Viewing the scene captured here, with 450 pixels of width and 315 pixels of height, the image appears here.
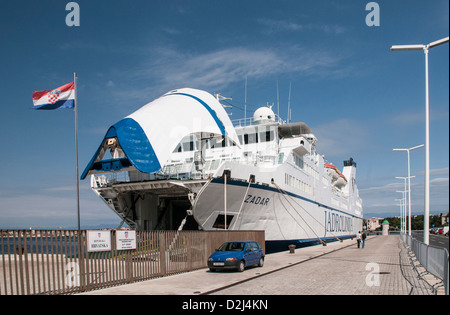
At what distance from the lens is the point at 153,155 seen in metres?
20.0

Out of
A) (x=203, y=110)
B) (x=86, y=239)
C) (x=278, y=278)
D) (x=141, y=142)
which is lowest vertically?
(x=278, y=278)

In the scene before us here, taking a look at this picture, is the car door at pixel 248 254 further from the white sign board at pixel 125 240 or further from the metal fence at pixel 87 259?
the white sign board at pixel 125 240

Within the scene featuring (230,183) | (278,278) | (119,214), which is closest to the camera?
(278,278)

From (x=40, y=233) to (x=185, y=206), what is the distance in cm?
1968

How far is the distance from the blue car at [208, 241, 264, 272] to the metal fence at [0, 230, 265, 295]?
132cm

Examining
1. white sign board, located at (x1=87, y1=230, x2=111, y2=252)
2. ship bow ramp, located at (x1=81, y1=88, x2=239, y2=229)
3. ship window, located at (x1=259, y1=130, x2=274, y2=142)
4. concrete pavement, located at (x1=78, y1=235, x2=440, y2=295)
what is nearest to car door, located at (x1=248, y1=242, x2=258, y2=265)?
concrete pavement, located at (x1=78, y1=235, x2=440, y2=295)

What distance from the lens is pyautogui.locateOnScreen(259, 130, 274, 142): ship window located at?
32841 mm

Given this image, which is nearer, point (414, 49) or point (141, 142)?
point (414, 49)

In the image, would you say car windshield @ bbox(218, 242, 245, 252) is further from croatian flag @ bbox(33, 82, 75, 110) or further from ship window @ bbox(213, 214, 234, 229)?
croatian flag @ bbox(33, 82, 75, 110)

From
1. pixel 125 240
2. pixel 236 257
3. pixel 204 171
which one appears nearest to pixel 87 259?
pixel 125 240
